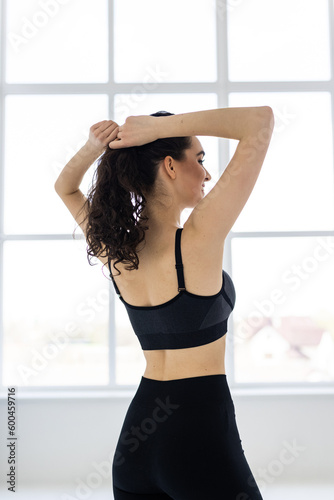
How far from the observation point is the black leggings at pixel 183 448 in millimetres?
1028

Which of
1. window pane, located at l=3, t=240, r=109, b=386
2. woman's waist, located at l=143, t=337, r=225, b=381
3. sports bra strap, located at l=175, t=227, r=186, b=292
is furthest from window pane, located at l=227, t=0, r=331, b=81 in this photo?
woman's waist, located at l=143, t=337, r=225, b=381

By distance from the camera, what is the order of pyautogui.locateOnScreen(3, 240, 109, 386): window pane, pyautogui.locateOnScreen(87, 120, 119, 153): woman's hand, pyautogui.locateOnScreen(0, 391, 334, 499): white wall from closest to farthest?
1. pyautogui.locateOnScreen(87, 120, 119, 153): woman's hand
2. pyautogui.locateOnScreen(0, 391, 334, 499): white wall
3. pyautogui.locateOnScreen(3, 240, 109, 386): window pane

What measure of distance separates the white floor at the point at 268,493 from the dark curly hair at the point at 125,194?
1730 mm

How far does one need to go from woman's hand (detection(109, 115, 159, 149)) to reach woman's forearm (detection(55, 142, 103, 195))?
19cm

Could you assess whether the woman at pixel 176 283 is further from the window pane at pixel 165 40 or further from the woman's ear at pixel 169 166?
the window pane at pixel 165 40

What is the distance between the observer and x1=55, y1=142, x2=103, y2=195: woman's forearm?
4.48ft

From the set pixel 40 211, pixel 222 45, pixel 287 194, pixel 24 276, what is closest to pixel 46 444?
pixel 24 276

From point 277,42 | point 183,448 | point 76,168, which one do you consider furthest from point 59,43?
point 183,448

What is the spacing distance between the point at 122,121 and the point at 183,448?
212 cm

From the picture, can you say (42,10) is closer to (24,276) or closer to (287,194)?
(24,276)

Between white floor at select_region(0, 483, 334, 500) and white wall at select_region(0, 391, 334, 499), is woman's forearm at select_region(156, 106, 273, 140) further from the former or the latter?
white floor at select_region(0, 483, 334, 500)

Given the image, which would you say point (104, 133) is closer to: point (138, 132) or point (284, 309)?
point (138, 132)

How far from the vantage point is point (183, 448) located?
1055mm

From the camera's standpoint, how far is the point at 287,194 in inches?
113
